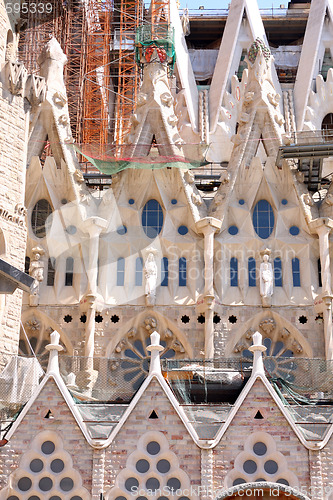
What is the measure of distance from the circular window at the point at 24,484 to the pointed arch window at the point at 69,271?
10899 millimetres

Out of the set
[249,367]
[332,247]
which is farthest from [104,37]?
[249,367]

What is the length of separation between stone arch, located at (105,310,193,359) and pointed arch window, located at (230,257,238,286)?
8.65 ft

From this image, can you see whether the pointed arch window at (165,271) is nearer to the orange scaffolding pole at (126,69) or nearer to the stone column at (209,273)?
the stone column at (209,273)

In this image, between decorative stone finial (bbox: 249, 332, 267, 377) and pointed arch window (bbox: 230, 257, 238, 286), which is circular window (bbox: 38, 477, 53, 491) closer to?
decorative stone finial (bbox: 249, 332, 267, 377)

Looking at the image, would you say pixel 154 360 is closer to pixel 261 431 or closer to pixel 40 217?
pixel 261 431

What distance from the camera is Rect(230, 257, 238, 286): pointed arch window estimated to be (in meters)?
34.2

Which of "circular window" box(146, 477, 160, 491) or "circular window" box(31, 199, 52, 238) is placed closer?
"circular window" box(146, 477, 160, 491)

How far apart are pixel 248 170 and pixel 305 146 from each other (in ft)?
7.12

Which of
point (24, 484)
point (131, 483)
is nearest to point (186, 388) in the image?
point (131, 483)

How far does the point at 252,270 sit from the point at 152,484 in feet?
39.5

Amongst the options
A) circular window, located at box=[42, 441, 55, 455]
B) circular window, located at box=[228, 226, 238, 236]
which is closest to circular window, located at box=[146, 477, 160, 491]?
circular window, located at box=[42, 441, 55, 455]

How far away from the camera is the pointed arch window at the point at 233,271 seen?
112 ft

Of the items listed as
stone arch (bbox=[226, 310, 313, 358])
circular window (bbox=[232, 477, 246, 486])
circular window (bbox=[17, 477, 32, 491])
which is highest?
stone arch (bbox=[226, 310, 313, 358])

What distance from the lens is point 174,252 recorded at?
3447 centimetres
